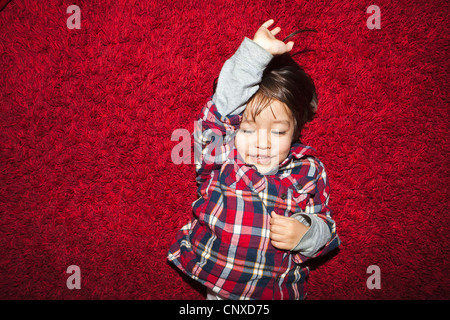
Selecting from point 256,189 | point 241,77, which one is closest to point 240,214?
point 256,189

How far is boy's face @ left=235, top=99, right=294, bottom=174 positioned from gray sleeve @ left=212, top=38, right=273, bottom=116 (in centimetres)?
4

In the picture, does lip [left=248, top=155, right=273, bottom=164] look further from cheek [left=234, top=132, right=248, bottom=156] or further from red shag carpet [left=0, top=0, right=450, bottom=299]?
red shag carpet [left=0, top=0, right=450, bottom=299]

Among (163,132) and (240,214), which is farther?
(163,132)

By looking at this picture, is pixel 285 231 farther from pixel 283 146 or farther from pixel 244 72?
→ pixel 244 72

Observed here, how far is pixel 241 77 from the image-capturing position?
0.65m

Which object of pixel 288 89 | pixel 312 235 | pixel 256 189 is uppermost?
pixel 288 89

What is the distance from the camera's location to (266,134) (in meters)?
0.69

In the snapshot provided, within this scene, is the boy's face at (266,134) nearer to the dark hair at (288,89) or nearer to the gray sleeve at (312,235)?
the dark hair at (288,89)

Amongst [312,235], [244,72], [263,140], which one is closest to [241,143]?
[263,140]

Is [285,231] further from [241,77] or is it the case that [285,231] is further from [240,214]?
[241,77]

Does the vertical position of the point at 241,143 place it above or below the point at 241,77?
below

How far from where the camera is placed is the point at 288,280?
0.75 meters

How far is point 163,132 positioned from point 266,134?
0.32m
